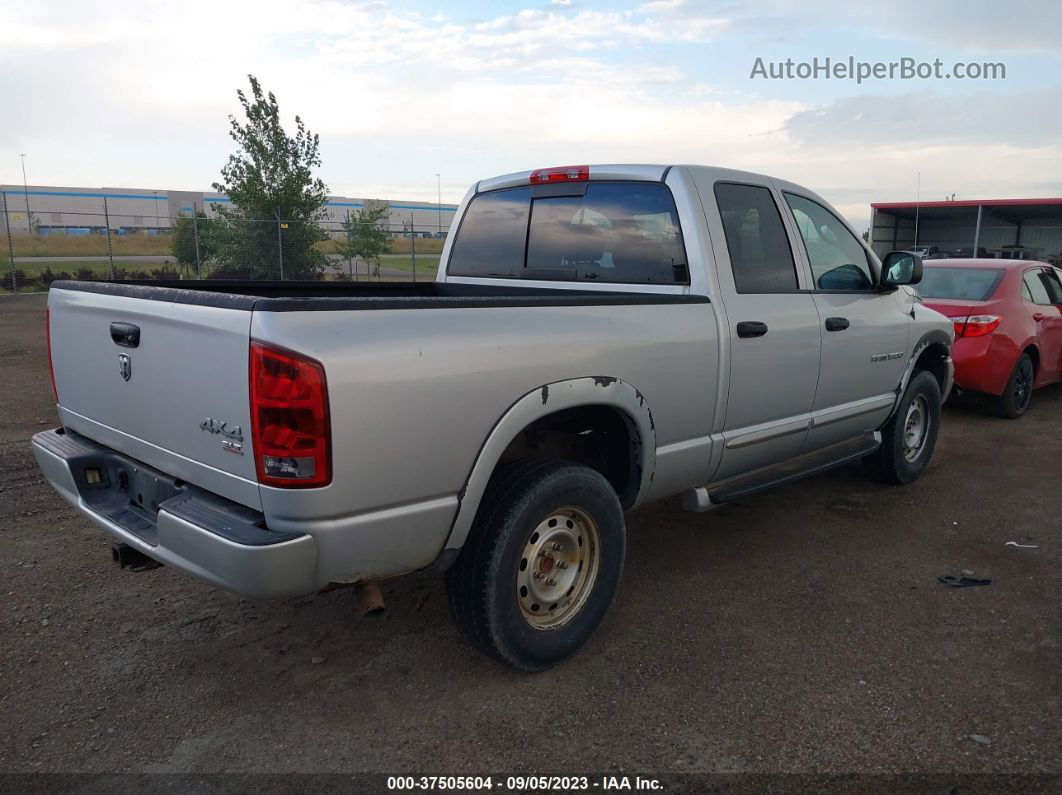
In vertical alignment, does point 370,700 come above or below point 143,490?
below

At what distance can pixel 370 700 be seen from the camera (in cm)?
308

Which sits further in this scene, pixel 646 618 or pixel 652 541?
pixel 652 541

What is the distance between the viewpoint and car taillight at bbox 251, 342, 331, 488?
7.80 feet

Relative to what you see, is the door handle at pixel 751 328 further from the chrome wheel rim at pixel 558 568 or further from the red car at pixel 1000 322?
the red car at pixel 1000 322

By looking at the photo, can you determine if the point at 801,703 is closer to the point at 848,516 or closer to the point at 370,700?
the point at 370,700

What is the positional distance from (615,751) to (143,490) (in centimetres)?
195

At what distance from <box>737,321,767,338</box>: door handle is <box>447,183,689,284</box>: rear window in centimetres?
36

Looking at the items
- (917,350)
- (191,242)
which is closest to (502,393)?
(917,350)

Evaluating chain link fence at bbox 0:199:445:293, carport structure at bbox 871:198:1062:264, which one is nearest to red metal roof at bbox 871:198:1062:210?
carport structure at bbox 871:198:1062:264

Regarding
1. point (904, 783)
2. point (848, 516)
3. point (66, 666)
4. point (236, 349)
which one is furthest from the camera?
point (848, 516)

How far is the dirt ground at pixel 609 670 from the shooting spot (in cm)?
277

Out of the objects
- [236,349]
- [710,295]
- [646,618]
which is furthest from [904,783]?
[236,349]

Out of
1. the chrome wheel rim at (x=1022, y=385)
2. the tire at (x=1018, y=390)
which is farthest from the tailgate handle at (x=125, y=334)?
the chrome wheel rim at (x=1022, y=385)

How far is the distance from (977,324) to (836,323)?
4086 millimetres
